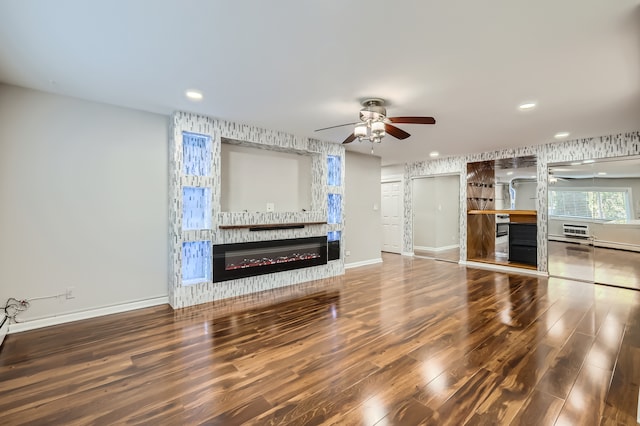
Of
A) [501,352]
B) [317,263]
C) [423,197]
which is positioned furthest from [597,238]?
[317,263]

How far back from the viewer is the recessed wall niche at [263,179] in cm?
443

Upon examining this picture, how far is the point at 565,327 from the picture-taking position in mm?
3131

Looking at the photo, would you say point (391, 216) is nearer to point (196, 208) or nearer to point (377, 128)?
point (377, 128)

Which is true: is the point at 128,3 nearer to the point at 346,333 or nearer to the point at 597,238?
the point at 346,333

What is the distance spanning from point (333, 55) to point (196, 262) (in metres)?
3.17

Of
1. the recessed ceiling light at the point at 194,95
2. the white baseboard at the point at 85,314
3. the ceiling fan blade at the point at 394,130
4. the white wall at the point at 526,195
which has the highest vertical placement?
the recessed ceiling light at the point at 194,95

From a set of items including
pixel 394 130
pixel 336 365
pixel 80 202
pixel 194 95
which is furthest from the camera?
pixel 394 130

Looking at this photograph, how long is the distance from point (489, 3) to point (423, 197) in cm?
663

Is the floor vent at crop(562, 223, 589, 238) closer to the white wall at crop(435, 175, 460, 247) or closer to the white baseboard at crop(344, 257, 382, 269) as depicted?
the white wall at crop(435, 175, 460, 247)

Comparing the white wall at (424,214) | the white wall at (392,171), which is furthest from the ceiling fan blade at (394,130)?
the white wall at (424,214)

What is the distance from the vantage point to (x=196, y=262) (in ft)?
13.2

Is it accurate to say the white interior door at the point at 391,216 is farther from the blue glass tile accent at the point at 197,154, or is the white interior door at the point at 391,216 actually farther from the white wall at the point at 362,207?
the blue glass tile accent at the point at 197,154

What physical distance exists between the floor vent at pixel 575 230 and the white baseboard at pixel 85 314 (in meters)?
6.90

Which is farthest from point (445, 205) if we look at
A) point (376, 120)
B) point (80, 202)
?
point (80, 202)
